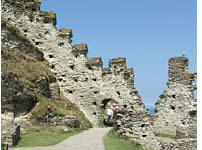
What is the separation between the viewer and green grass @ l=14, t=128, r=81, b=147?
44.3 ft

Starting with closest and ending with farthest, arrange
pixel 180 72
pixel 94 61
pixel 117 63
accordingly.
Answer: pixel 180 72 → pixel 117 63 → pixel 94 61

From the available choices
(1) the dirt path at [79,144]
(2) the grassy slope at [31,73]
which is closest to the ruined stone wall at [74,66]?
(2) the grassy slope at [31,73]

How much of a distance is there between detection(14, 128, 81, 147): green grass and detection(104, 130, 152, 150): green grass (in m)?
2.58

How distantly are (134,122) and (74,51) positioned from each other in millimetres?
11112

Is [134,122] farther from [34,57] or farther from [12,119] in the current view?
[34,57]

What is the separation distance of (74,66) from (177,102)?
364 inches

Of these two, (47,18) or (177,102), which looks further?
(47,18)

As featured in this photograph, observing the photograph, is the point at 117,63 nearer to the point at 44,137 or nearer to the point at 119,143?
the point at 119,143

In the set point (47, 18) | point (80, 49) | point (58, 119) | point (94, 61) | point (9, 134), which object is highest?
point (47, 18)

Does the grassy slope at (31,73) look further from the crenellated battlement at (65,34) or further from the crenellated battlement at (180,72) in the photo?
the crenellated battlement at (180,72)

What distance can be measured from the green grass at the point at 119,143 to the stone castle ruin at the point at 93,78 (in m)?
3.28

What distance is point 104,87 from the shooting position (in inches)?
927

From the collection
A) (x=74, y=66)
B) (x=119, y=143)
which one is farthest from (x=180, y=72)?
(x=119, y=143)

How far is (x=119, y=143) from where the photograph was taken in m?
14.5
